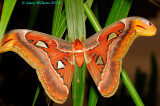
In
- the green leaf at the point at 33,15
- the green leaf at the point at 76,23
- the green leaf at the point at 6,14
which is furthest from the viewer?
the green leaf at the point at 33,15

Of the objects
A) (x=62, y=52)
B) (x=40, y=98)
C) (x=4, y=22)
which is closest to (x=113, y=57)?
(x=62, y=52)

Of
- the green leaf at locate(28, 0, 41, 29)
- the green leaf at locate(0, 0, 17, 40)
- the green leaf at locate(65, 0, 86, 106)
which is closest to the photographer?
the green leaf at locate(0, 0, 17, 40)

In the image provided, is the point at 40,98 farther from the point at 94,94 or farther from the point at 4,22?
the point at 4,22

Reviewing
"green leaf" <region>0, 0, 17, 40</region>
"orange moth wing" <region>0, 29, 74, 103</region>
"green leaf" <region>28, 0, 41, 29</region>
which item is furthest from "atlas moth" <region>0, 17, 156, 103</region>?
"green leaf" <region>28, 0, 41, 29</region>

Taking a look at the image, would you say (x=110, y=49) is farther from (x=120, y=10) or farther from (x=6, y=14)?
(x=6, y=14)

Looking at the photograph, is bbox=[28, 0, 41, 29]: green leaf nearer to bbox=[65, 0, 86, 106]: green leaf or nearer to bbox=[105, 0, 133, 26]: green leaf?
bbox=[65, 0, 86, 106]: green leaf

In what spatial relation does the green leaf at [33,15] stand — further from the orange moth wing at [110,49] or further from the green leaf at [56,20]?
the orange moth wing at [110,49]

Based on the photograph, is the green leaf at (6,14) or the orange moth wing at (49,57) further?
the orange moth wing at (49,57)

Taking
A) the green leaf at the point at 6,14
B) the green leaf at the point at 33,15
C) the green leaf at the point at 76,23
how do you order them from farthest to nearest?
the green leaf at the point at 33,15
the green leaf at the point at 76,23
the green leaf at the point at 6,14

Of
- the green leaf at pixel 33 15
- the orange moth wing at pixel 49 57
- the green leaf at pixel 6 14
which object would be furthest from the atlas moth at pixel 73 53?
the green leaf at pixel 33 15

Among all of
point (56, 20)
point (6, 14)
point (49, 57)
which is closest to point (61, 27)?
point (56, 20)
